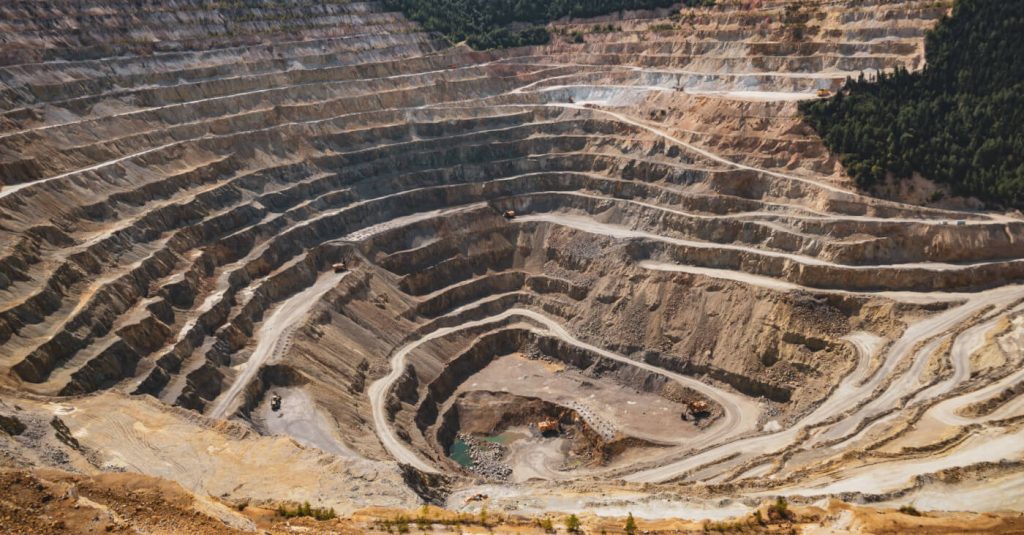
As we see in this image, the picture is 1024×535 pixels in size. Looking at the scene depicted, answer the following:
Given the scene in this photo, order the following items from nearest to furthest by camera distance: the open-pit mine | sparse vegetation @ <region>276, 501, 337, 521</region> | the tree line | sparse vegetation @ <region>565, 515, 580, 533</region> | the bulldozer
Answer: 1. sparse vegetation @ <region>276, 501, 337, 521</region>
2. sparse vegetation @ <region>565, 515, 580, 533</region>
3. the open-pit mine
4. the bulldozer
5. the tree line

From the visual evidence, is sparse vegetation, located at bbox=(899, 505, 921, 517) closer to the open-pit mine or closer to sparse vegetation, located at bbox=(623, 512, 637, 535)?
the open-pit mine

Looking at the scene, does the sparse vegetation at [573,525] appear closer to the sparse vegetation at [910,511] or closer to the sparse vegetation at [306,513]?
the sparse vegetation at [306,513]

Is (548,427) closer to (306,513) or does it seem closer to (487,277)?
(487,277)

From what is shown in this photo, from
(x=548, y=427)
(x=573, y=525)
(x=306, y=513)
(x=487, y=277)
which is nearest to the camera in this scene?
(x=306, y=513)

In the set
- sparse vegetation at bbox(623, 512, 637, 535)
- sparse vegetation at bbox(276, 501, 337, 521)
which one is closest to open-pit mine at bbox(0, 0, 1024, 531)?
sparse vegetation at bbox(276, 501, 337, 521)

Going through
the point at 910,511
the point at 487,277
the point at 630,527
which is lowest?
the point at 487,277

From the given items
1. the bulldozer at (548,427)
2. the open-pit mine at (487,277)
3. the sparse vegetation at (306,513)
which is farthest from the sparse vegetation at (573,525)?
the bulldozer at (548,427)

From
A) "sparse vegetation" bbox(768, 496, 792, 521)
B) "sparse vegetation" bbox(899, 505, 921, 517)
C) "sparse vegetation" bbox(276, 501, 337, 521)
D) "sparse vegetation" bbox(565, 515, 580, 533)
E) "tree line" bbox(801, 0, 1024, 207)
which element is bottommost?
"sparse vegetation" bbox(565, 515, 580, 533)

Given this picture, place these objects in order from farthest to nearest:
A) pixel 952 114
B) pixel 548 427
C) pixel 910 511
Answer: pixel 952 114 < pixel 548 427 < pixel 910 511

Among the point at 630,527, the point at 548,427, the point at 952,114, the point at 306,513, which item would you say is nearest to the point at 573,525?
the point at 630,527

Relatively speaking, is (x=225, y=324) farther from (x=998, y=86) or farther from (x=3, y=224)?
(x=998, y=86)
